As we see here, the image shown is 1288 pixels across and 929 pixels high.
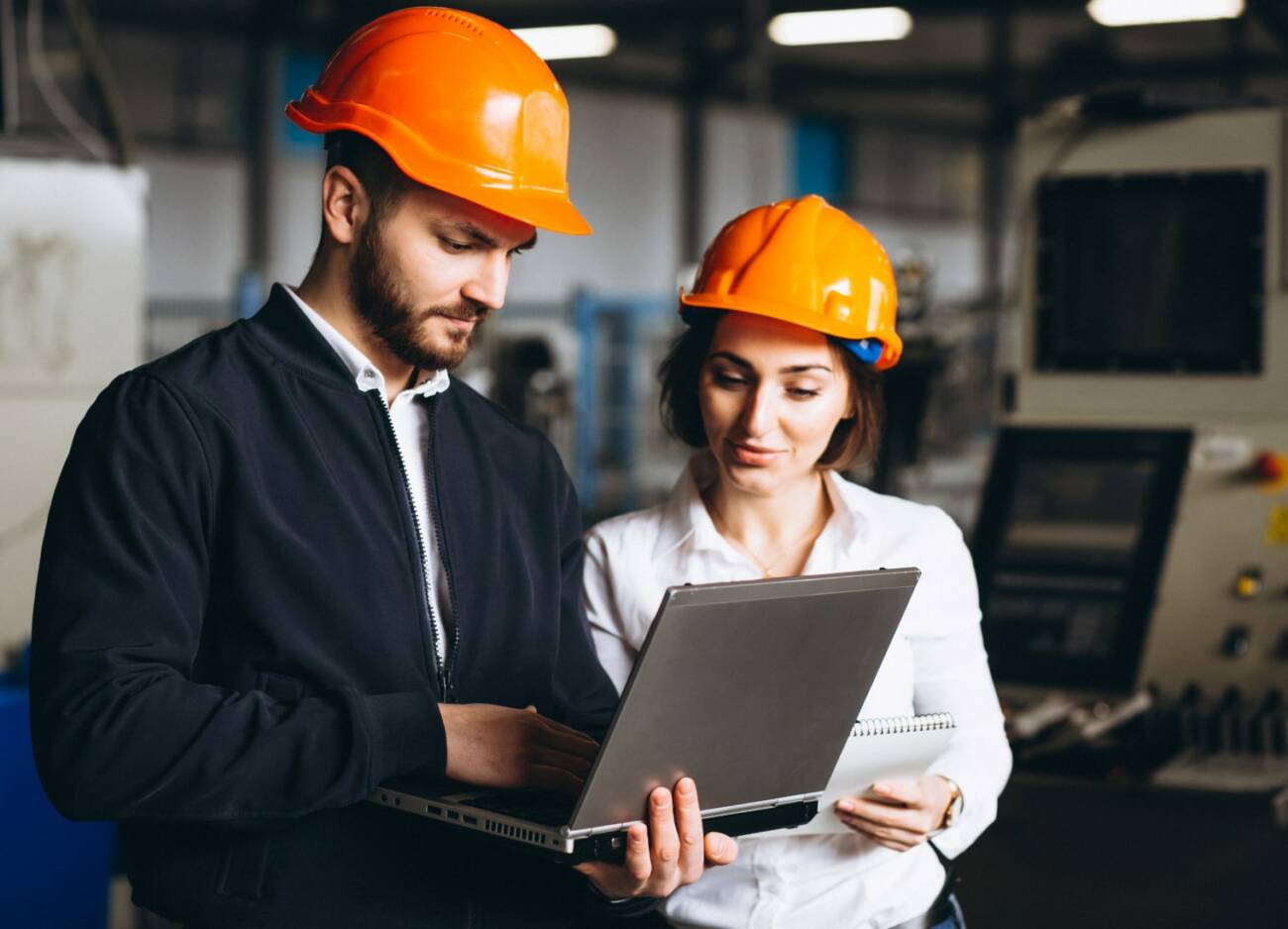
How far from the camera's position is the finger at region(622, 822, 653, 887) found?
3.41 feet

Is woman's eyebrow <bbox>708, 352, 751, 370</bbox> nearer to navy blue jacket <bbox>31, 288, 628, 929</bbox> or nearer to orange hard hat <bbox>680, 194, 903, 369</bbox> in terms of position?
orange hard hat <bbox>680, 194, 903, 369</bbox>

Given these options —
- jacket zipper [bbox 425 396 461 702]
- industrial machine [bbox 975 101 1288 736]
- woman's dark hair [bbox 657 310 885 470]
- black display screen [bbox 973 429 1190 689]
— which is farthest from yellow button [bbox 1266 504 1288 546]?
jacket zipper [bbox 425 396 461 702]

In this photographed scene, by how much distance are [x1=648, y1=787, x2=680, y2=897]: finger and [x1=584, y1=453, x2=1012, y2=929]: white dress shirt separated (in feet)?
0.96

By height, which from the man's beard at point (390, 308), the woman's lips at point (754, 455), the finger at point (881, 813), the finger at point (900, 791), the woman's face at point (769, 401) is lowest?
the finger at point (881, 813)

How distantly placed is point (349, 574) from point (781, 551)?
570 mm

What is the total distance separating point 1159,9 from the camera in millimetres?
7609

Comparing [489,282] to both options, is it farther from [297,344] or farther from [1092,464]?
[1092,464]

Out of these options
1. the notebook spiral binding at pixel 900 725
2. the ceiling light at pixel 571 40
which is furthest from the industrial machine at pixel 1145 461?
the ceiling light at pixel 571 40

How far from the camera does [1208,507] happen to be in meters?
2.42

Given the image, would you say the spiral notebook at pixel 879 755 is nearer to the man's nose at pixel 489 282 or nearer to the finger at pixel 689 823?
the finger at pixel 689 823

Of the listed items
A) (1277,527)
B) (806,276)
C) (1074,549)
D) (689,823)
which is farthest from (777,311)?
(1277,527)

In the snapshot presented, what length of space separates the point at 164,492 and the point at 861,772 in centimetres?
63

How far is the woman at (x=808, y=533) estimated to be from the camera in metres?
1.35

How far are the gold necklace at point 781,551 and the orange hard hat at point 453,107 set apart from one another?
425 millimetres
